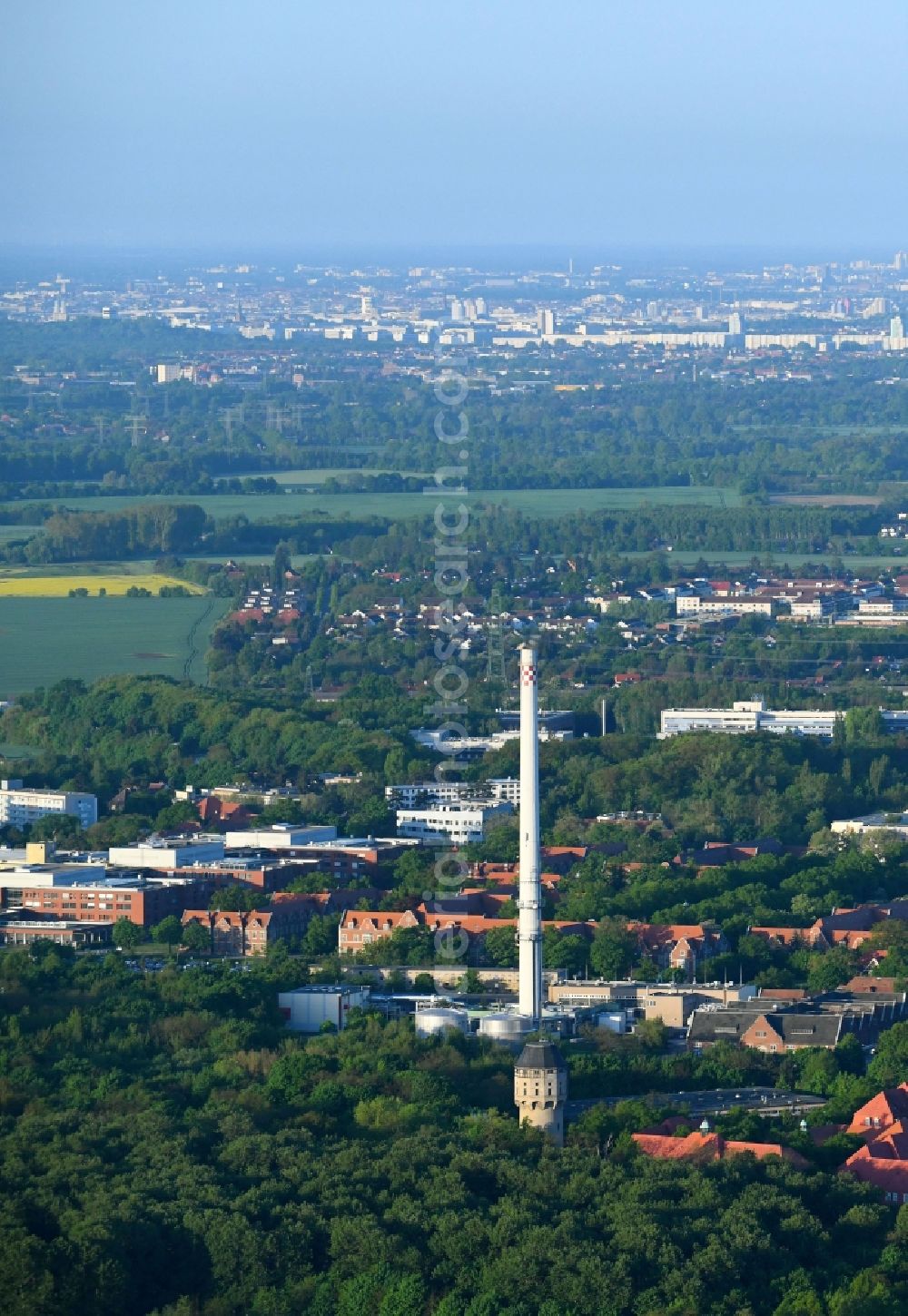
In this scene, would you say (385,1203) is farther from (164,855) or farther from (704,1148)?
(164,855)

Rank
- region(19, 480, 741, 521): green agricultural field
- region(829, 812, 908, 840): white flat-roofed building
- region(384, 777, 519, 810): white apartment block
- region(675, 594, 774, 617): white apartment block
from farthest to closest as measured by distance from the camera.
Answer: region(19, 480, 741, 521): green agricultural field < region(675, 594, 774, 617): white apartment block < region(384, 777, 519, 810): white apartment block < region(829, 812, 908, 840): white flat-roofed building

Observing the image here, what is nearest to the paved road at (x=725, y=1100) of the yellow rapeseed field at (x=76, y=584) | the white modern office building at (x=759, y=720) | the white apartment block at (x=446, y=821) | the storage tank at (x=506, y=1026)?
the storage tank at (x=506, y=1026)

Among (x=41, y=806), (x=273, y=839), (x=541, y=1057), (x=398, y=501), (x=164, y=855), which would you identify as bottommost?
(x=398, y=501)

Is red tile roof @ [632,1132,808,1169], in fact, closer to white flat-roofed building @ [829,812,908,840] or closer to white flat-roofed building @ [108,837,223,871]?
white flat-roofed building @ [108,837,223,871]

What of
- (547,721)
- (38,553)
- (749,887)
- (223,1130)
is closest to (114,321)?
(38,553)

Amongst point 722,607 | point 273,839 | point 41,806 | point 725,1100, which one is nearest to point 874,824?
point 273,839

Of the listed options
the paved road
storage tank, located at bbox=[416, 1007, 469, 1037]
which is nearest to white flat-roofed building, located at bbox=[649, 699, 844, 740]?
storage tank, located at bbox=[416, 1007, 469, 1037]

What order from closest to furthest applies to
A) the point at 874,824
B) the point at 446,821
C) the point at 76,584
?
the point at 874,824 < the point at 446,821 < the point at 76,584
